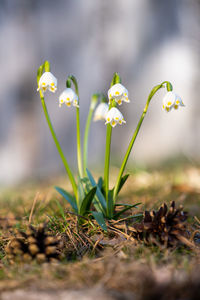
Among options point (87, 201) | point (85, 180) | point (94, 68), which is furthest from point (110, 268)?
point (94, 68)

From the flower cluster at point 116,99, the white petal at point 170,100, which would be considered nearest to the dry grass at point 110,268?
the flower cluster at point 116,99

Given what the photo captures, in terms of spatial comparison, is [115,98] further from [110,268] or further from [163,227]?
[110,268]

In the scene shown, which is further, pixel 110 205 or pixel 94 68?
pixel 94 68

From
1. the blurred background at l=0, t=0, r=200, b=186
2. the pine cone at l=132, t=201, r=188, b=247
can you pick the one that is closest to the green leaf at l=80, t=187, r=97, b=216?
the pine cone at l=132, t=201, r=188, b=247

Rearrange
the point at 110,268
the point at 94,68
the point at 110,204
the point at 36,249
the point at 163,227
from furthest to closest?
the point at 94,68, the point at 110,204, the point at 163,227, the point at 36,249, the point at 110,268

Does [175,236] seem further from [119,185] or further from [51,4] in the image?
[51,4]

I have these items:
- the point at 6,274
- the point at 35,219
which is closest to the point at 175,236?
the point at 6,274

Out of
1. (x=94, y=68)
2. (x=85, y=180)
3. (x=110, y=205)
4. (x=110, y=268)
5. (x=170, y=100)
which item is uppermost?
(x=94, y=68)
